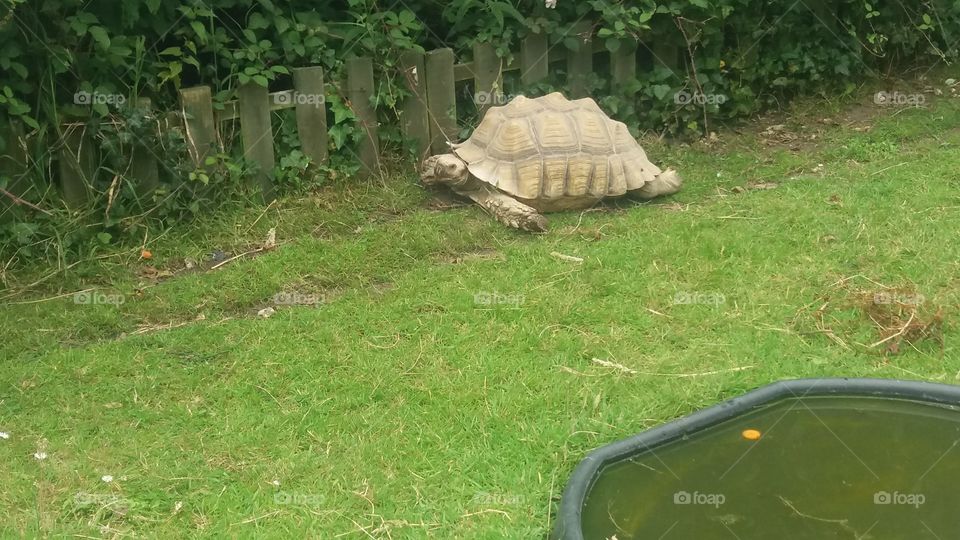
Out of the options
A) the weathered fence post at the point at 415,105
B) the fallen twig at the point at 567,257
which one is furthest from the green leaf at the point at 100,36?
the fallen twig at the point at 567,257

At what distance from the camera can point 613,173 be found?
6.35 m

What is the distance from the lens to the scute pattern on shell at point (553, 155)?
246 inches

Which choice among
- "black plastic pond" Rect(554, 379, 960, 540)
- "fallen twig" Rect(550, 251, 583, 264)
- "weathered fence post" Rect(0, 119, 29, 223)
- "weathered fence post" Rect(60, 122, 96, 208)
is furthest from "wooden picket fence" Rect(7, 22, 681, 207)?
"black plastic pond" Rect(554, 379, 960, 540)

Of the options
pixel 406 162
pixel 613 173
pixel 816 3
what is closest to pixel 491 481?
pixel 613 173

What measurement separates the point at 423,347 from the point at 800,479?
1.88 meters

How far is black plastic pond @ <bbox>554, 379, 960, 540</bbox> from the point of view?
136 inches

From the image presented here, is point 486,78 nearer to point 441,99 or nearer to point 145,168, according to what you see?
Answer: point 441,99

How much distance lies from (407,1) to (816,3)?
3.54m

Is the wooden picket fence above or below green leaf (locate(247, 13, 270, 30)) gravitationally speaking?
below

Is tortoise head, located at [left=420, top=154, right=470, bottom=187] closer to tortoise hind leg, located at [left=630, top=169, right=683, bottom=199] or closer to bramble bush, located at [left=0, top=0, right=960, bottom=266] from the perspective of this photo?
bramble bush, located at [left=0, top=0, right=960, bottom=266]

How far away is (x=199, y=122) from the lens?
608cm

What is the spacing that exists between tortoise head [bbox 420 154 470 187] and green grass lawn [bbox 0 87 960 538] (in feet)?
0.69

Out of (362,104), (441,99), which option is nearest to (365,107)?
(362,104)

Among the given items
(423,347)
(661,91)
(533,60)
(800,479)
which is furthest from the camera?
(661,91)
